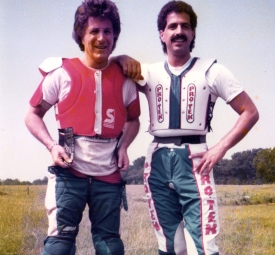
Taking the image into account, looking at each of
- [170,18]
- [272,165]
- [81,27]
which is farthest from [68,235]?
[272,165]

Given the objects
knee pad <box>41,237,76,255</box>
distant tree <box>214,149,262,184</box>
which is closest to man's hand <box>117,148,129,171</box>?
knee pad <box>41,237,76,255</box>

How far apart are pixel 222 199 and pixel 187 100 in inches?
130

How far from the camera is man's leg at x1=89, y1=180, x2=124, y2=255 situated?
2385 millimetres

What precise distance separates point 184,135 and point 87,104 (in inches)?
24.4

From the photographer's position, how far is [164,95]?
266 centimetres

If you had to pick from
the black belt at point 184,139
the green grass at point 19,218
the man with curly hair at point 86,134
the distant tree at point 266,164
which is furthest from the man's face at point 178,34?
the green grass at point 19,218

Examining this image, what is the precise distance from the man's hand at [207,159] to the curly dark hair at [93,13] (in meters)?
0.91

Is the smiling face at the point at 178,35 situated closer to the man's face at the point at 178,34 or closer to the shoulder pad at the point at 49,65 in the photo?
the man's face at the point at 178,34

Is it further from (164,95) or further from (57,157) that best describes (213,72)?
(57,157)

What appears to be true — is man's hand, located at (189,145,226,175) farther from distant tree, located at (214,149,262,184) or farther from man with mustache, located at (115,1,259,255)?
distant tree, located at (214,149,262,184)

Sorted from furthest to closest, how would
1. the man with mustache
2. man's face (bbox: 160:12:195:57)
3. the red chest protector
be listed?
man's face (bbox: 160:12:195:57), the man with mustache, the red chest protector

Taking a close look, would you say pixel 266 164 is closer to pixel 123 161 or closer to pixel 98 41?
pixel 123 161

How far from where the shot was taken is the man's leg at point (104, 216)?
238 cm

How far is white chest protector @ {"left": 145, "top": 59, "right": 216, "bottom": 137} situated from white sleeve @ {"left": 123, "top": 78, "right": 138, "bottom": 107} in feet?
0.45
